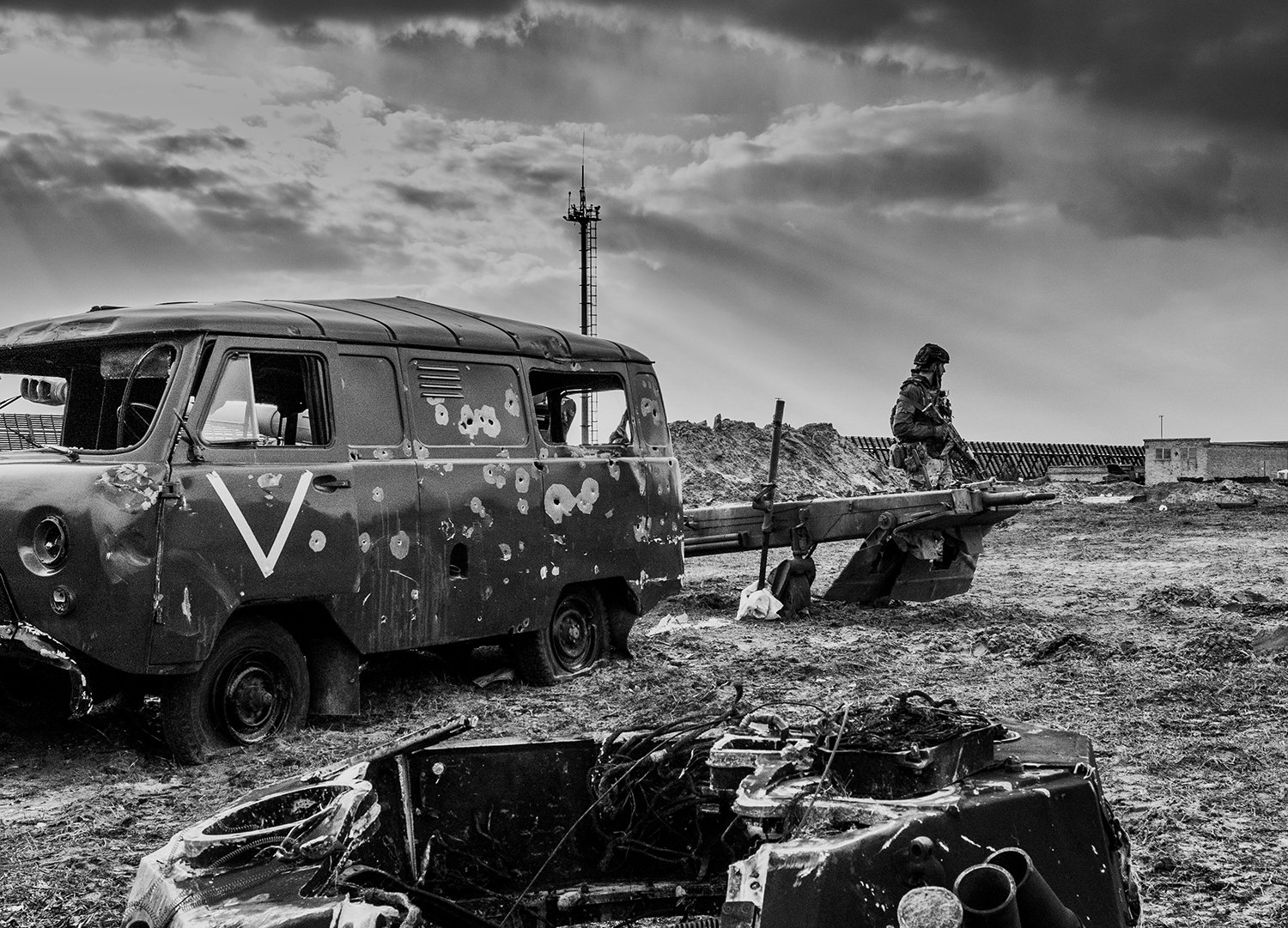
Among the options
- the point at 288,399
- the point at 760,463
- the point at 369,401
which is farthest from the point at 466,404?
the point at 760,463

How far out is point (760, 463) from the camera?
36469mm

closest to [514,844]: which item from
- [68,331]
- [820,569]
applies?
[68,331]

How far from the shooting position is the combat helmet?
48.3 feet

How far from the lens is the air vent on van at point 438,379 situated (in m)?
9.16

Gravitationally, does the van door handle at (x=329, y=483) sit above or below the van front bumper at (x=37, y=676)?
above

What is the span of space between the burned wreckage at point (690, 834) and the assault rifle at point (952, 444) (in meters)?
10.7

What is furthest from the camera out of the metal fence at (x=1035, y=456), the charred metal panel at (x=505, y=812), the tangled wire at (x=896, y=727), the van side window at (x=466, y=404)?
the metal fence at (x=1035, y=456)

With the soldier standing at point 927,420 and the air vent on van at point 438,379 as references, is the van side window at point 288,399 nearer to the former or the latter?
the air vent on van at point 438,379

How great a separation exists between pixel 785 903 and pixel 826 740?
0.75 meters

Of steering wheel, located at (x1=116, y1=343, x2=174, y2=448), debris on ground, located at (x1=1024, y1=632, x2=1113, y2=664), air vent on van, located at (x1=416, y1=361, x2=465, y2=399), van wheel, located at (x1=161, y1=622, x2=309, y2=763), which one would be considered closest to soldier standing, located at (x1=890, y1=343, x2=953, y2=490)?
debris on ground, located at (x1=1024, y1=632, x2=1113, y2=664)

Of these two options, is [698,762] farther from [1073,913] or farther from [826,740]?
[1073,913]

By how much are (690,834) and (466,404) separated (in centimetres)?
558

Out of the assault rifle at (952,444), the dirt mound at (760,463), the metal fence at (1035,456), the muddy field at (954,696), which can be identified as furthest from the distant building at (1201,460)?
the assault rifle at (952,444)

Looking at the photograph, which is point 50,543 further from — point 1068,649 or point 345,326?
point 1068,649
